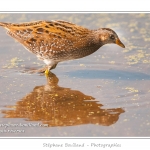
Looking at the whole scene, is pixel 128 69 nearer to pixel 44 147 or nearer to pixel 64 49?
pixel 64 49

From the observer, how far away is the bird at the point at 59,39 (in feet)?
27.6

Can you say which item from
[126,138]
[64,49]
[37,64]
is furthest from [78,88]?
[126,138]

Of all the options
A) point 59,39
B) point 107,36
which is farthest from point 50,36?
point 107,36

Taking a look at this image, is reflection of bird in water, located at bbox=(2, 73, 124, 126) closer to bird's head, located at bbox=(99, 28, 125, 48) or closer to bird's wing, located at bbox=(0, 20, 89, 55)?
bird's wing, located at bbox=(0, 20, 89, 55)

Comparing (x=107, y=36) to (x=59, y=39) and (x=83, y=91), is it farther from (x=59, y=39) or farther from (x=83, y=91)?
(x=83, y=91)

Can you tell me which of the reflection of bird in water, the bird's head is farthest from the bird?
the reflection of bird in water

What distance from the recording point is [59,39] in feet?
27.5

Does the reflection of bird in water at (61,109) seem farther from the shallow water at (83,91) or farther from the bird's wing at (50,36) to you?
the bird's wing at (50,36)

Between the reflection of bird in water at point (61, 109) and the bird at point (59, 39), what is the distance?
702mm

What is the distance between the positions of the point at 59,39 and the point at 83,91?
1069 millimetres

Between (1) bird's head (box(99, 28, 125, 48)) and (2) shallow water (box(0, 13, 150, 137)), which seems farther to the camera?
(1) bird's head (box(99, 28, 125, 48))

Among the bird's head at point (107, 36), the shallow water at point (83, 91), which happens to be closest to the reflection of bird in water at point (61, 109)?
the shallow water at point (83, 91)

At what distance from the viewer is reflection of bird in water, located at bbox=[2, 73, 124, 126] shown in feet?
22.3

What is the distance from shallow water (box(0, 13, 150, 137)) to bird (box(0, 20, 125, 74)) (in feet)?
1.53
